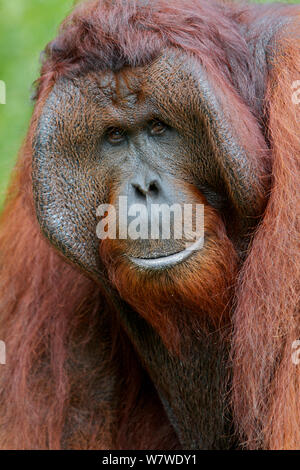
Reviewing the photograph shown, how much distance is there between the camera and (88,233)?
2.78 meters

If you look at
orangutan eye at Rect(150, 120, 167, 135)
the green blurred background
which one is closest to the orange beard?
orangutan eye at Rect(150, 120, 167, 135)

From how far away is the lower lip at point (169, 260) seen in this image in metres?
→ 2.53

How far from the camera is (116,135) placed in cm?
270

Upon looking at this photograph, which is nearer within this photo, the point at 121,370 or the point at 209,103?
the point at 209,103

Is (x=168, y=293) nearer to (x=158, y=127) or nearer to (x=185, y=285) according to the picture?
(x=185, y=285)

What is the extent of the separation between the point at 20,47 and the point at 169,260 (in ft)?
9.33

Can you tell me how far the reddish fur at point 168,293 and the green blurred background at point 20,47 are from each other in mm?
1660

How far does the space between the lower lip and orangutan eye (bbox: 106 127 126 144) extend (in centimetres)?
39

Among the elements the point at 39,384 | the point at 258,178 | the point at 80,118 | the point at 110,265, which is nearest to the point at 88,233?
the point at 110,265

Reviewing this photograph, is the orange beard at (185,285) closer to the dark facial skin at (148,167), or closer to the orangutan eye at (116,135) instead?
the dark facial skin at (148,167)

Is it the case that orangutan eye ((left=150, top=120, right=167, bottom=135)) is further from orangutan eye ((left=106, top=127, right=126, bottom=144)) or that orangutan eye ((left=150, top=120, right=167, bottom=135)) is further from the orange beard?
the orange beard

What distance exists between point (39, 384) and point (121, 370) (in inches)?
12.3

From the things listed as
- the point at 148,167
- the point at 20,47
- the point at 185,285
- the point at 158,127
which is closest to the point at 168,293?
the point at 185,285

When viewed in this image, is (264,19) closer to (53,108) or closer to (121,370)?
(53,108)
